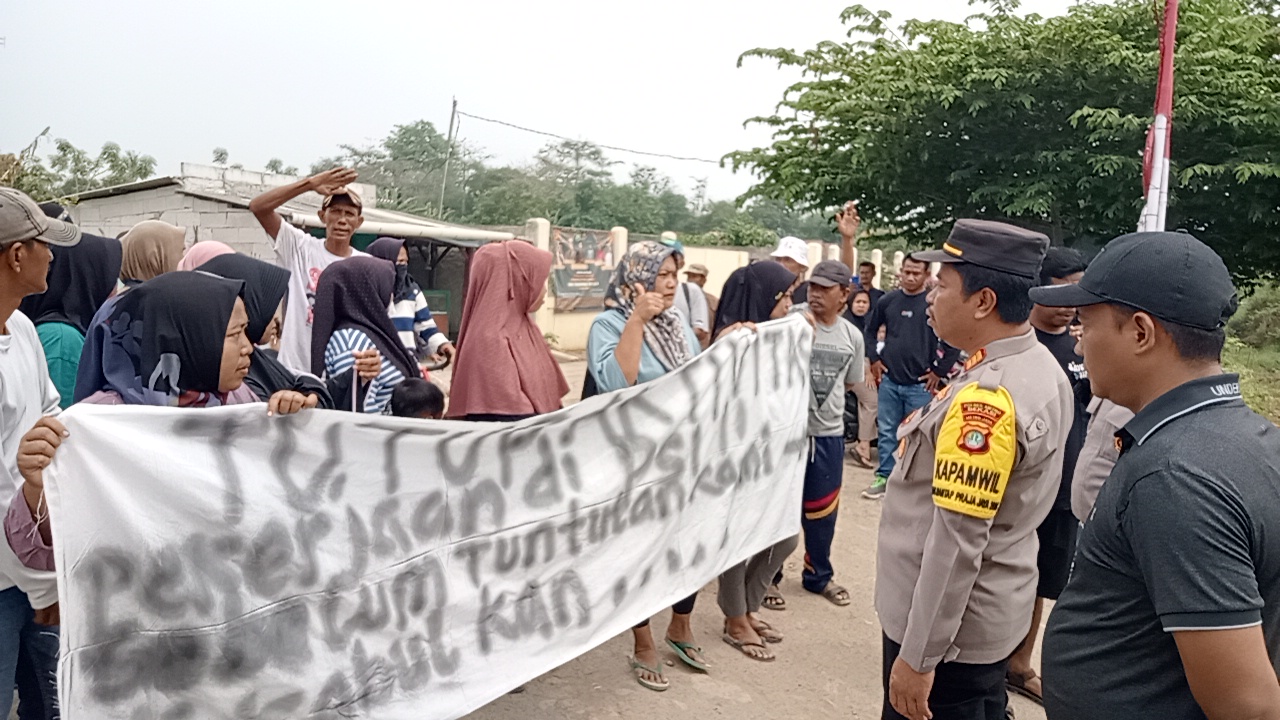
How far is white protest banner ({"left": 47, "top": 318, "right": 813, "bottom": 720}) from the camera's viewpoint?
2182 millimetres

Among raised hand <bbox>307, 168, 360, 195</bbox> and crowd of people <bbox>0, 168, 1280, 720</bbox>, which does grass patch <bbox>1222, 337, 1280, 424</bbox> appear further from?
raised hand <bbox>307, 168, 360, 195</bbox>

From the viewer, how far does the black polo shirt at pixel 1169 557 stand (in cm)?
139

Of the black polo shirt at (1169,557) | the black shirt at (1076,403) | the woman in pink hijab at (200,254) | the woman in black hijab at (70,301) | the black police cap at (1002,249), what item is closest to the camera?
the black polo shirt at (1169,557)

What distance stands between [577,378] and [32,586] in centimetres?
1205

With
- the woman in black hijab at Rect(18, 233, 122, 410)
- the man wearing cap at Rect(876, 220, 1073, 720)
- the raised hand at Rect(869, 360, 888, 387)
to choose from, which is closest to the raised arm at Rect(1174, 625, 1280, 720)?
the man wearing cap at Rect(876, 220, 1073, 720)

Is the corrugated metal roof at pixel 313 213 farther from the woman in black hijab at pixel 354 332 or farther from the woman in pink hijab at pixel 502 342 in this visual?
the woman in pink hijab at pixel 502 342

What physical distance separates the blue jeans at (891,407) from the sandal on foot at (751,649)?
287 cm

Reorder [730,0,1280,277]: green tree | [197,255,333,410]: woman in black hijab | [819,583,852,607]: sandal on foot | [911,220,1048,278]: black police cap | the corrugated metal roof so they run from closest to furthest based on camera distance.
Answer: [911,220,1048,278]: black police cap, [197,255,333,410]: woman in black hijab, [819,583,852,607]: sandal on foot, [730,0,1280,277]: green tree, the corrugated metal roof

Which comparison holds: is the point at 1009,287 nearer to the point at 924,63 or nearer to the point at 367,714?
the point at 367,714

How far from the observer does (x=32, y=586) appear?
7.27 feet

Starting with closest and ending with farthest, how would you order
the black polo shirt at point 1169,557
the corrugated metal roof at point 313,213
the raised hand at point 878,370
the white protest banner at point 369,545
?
the black polo shirt at point 1169,557, the white protest banner at point 369,545, the raised hand at point 878,370, the corrugated metal roof at point 313,213

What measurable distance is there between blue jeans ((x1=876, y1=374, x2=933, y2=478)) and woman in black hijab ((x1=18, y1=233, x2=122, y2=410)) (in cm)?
528

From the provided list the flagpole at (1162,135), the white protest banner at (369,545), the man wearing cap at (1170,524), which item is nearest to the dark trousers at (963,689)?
the man wearing cap at (1170,524)

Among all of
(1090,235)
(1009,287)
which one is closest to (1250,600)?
(1009,287)
